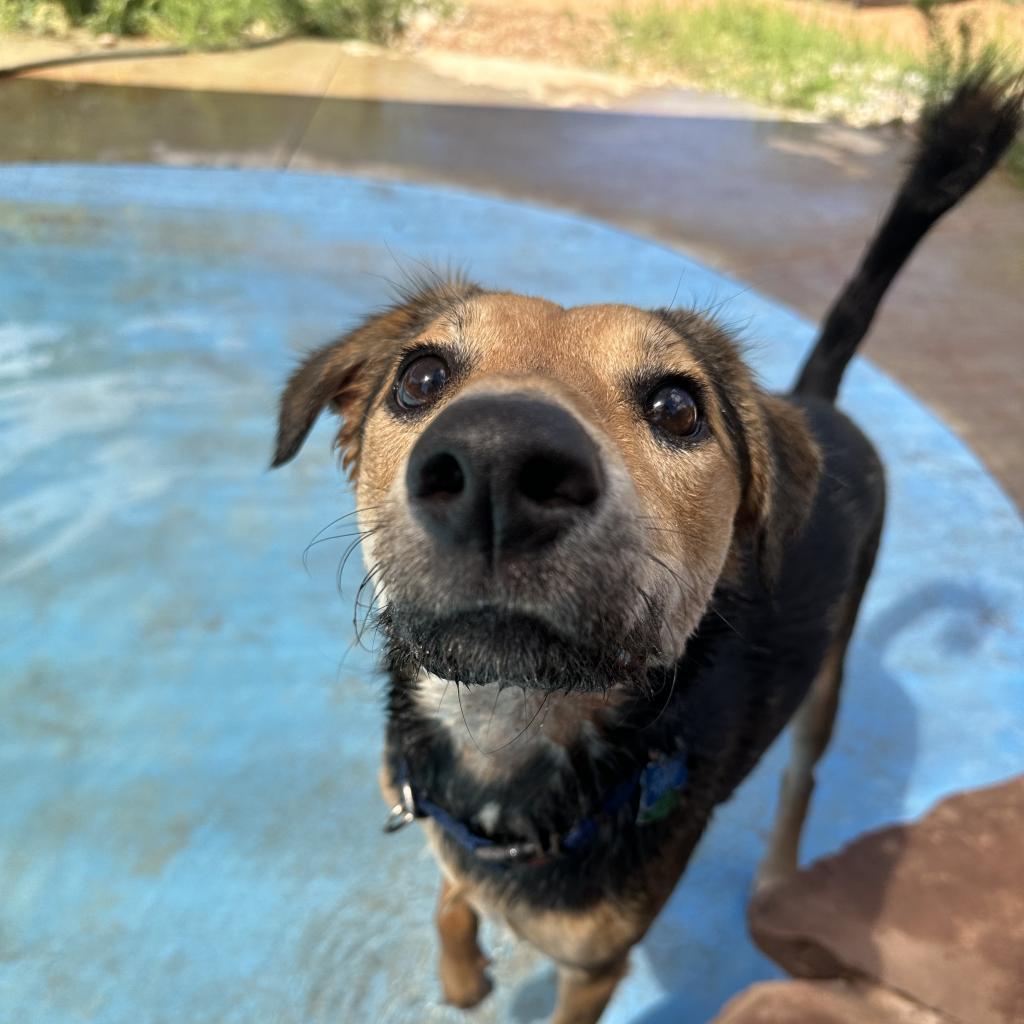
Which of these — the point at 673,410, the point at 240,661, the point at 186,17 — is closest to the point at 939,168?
the point at 673,410

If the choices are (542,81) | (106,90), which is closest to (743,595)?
(106,90)

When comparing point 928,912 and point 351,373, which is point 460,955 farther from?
point 351,373

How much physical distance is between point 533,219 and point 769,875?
221 inches

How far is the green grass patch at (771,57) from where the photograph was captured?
10.8 m

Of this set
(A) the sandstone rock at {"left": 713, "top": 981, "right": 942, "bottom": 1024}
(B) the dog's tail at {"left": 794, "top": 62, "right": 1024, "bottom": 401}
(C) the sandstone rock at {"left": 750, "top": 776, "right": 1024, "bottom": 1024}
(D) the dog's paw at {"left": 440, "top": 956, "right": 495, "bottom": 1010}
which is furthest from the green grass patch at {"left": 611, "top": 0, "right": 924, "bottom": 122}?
(D) the dog's paw at {"left": 440, "top": 956, "right": 495, "bottom": 1010}

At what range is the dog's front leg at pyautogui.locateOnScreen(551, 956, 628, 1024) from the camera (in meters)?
2.31

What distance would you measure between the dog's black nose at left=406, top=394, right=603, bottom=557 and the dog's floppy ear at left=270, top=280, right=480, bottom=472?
0.97 m

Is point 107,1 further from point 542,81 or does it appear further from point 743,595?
point 743,595

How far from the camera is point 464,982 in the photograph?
8.96 ft

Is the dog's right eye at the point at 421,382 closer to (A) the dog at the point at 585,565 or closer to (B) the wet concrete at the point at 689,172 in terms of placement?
(A) the dog at the point at 585,565

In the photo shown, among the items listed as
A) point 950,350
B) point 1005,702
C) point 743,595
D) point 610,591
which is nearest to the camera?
point 610,591

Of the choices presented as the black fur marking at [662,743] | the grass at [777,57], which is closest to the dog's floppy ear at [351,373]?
the black fur marking at [662,743]

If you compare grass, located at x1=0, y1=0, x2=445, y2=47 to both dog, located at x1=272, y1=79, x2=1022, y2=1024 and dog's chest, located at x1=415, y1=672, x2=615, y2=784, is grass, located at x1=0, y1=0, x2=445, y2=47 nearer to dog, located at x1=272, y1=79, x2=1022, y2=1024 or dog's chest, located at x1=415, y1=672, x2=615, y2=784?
dog, located at x1=272, y1=79, x2=1022, y2=1024

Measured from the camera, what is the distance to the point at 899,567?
458cm
